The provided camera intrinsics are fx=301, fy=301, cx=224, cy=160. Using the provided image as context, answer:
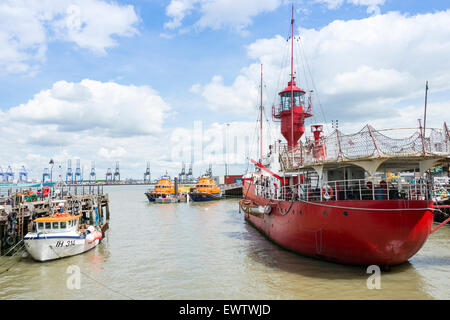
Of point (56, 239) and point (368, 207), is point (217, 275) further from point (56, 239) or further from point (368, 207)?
point (56, 239)

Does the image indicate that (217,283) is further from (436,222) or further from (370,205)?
(436,222)

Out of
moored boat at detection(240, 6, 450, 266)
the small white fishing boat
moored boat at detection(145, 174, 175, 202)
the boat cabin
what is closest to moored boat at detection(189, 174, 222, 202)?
moored boat at detection(145, 174, 175, 202)

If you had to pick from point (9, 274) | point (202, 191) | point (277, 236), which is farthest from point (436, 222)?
point (202, 191)

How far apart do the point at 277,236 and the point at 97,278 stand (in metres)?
11.3

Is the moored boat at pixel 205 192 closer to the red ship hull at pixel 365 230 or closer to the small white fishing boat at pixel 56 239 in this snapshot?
the small white fishing boat at pixel 56 239

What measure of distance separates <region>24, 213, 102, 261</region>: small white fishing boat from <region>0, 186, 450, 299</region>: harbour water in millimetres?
526

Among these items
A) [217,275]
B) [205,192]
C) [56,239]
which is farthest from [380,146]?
[205,192]

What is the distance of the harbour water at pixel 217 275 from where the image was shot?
41.3 feet

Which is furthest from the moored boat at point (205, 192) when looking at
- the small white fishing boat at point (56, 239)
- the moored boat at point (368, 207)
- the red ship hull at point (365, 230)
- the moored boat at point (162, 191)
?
the red ship hull at point (365, 230)

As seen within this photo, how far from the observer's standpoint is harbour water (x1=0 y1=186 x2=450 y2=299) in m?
12.6

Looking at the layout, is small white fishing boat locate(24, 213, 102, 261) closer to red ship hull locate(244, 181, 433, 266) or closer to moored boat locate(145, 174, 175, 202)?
red ship hull locate(244, 181, 433, 266)

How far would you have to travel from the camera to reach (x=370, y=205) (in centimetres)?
1295
